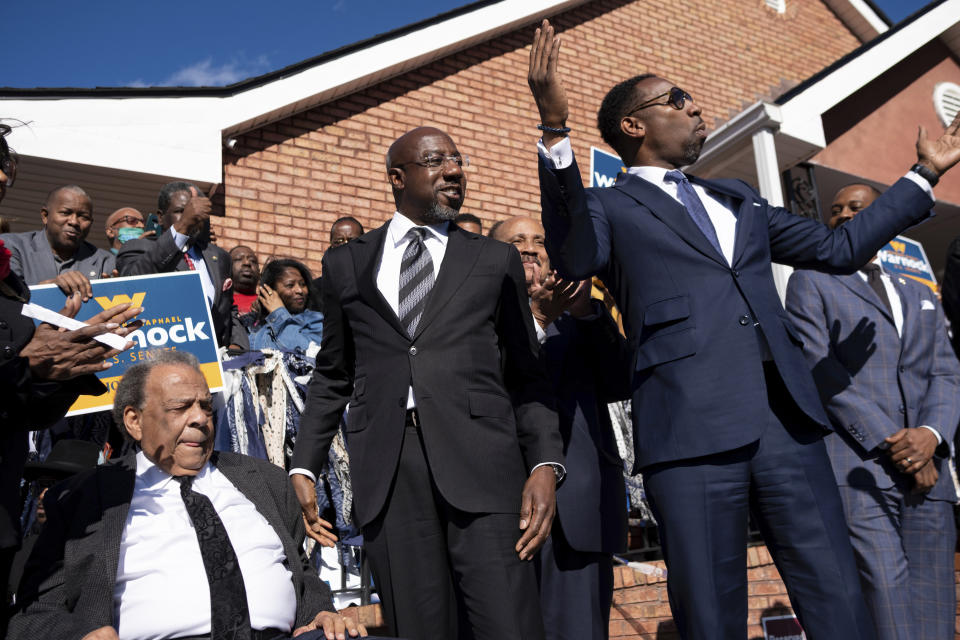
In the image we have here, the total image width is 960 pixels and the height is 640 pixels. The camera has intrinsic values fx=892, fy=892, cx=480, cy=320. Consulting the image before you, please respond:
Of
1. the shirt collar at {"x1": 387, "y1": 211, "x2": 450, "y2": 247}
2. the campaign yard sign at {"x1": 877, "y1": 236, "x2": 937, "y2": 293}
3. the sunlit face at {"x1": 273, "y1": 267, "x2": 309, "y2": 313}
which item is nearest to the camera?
the shirt collar at {"x1": 387, "y1": 211, "x2": 450, "y2": 247}

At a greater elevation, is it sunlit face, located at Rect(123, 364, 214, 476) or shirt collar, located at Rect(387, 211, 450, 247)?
shirt collar, located at Rect(387, 211, 450, 247)

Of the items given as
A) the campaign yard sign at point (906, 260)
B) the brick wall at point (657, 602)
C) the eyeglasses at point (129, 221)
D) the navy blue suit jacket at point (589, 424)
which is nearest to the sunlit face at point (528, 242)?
the navy blue suit jacket at point (589, 424)

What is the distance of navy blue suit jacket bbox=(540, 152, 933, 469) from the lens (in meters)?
2.68

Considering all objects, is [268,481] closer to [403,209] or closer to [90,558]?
[90,558]

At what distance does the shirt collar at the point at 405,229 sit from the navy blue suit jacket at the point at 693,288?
58 cm

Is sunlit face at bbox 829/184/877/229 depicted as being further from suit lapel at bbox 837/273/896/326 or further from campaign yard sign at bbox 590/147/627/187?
campaign yard sign at bbox 590/147/627/187

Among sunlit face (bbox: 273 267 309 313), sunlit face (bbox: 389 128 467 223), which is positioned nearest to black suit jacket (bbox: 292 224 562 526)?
sunlit face (bbox: 389 128 467 223)

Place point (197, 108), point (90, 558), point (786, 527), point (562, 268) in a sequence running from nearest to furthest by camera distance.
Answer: point (786, 527) → point (562, 268) → point (90, 558) → point (197, 108)

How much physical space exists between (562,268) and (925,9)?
467 inches

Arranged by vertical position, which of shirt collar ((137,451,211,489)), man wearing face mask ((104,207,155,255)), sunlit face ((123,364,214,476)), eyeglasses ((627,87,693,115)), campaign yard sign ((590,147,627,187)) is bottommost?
shirt collar ((137,451,211,489))

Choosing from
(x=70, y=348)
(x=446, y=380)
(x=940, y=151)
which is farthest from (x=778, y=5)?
(x=70, y=348)

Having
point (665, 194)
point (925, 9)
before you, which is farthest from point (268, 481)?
point (925, 9)

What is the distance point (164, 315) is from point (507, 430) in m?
3.13

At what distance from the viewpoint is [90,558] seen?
3.01 m
